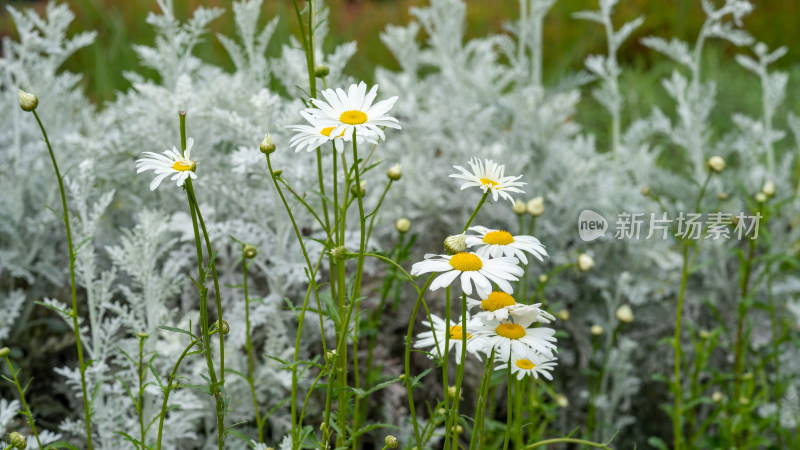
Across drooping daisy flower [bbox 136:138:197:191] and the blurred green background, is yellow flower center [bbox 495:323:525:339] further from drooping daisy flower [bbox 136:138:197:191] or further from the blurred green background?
the blurred green background

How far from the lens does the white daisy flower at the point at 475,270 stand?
30.8 inches

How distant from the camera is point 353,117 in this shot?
0.85 metres

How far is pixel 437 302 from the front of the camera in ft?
5.78

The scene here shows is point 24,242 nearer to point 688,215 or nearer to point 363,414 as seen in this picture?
point 363,414

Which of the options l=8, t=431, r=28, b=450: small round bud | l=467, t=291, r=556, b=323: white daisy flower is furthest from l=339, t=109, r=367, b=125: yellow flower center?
l=8, t=431, r=28, b=450: small round bud

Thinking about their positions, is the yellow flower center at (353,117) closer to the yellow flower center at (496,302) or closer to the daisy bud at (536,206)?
the yellow flower center at (496,302)

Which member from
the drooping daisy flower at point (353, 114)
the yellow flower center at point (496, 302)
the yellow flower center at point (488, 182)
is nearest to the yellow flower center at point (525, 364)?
the yellow flower center at point (496, 302)

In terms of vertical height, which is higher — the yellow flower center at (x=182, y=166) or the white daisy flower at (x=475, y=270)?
the yellow flower center at (x=182, y=166)

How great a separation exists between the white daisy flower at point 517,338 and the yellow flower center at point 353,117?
10.5 inches

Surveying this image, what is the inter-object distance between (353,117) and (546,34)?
421cm

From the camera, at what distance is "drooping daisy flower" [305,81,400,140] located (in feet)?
2.70

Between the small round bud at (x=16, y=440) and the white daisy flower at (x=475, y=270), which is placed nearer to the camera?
the white daisy flower at (x=475, y=270)

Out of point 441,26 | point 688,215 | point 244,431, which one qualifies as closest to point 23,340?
point 244,431

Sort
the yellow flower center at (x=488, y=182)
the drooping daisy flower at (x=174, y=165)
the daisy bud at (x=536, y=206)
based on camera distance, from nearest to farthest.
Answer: the drooping daisy flower at (x=174, y=165) → the yellow flower center at (x=488, y=182) → the daisy bud at (x=536, y=206)
